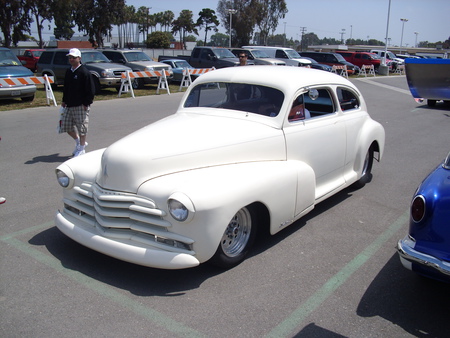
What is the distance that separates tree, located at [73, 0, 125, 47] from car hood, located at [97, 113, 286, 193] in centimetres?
4860

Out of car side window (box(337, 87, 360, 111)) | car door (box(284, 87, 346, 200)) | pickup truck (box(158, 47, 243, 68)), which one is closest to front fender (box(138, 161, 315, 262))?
car door (box(284, 87, 346, 200))

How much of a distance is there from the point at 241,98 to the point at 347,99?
1.94 m

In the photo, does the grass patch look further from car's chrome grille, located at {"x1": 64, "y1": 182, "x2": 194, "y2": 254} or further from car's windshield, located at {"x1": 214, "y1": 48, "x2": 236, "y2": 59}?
car's chrome grille, located at {"x1": 64, "y1": 182, "x2": 194, "y2": 254}

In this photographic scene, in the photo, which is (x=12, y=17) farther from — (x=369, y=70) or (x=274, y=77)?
(x=274, y=77)

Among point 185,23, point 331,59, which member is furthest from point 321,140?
point 185,23

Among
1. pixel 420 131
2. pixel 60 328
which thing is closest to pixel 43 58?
pixel 420 131

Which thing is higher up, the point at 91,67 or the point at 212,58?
the point at 212,58

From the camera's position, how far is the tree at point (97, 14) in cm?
4841

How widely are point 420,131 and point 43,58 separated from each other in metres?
15.2

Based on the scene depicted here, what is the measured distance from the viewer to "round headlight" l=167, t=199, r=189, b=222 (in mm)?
3551

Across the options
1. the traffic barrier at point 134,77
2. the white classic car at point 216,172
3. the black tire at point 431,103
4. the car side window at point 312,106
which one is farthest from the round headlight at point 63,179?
the black tire at point 431,103

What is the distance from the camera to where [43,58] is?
60.5 feet

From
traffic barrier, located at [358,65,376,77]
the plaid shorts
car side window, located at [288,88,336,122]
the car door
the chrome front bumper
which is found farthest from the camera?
traffic barrier, located at [358,65,376,77]

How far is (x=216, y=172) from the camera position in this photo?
4.08m
